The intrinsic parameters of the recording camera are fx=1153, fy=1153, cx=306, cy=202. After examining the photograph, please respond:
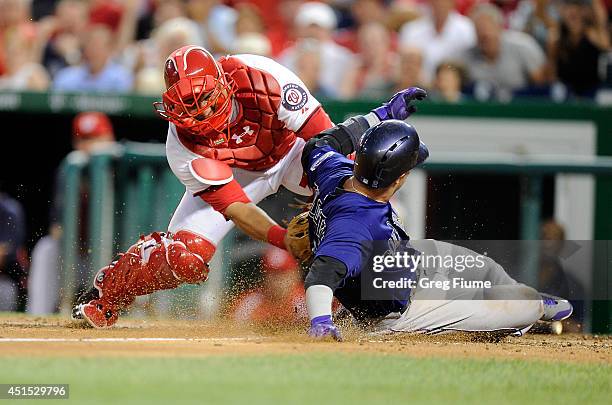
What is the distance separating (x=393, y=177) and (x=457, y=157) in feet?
13.1

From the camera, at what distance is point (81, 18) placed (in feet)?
44.9

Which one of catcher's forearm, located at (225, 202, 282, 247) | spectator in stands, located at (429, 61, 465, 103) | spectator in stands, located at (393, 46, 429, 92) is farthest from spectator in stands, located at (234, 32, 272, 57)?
catcher's forearm, located at (225, 202, 282, 247)

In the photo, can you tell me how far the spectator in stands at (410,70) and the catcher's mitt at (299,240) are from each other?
4858 mm

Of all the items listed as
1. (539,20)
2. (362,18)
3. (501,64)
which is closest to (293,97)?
(501,64)

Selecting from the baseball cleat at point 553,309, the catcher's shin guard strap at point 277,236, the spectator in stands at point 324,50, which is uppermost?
the spectator in stands at point 324,50

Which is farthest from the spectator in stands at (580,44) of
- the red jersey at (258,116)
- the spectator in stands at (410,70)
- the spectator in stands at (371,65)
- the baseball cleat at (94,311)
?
the baseball cleat at (94,311)

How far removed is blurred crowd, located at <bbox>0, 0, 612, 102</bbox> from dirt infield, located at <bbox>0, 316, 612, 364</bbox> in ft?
14.2

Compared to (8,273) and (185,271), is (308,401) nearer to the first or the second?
(185,271)

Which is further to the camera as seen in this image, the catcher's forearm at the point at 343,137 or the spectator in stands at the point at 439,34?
the spectator in stands at the point at 439,34

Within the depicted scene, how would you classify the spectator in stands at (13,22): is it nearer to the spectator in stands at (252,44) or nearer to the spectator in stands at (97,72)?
the spectator in stands at (97,72)

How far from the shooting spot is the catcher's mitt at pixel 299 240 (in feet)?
23.0

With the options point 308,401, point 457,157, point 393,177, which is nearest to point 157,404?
point 308,401

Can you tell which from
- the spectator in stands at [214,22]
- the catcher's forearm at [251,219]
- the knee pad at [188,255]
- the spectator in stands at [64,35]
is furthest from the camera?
the spectator in stands at [64,35]

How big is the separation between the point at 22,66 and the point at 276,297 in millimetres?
5028
